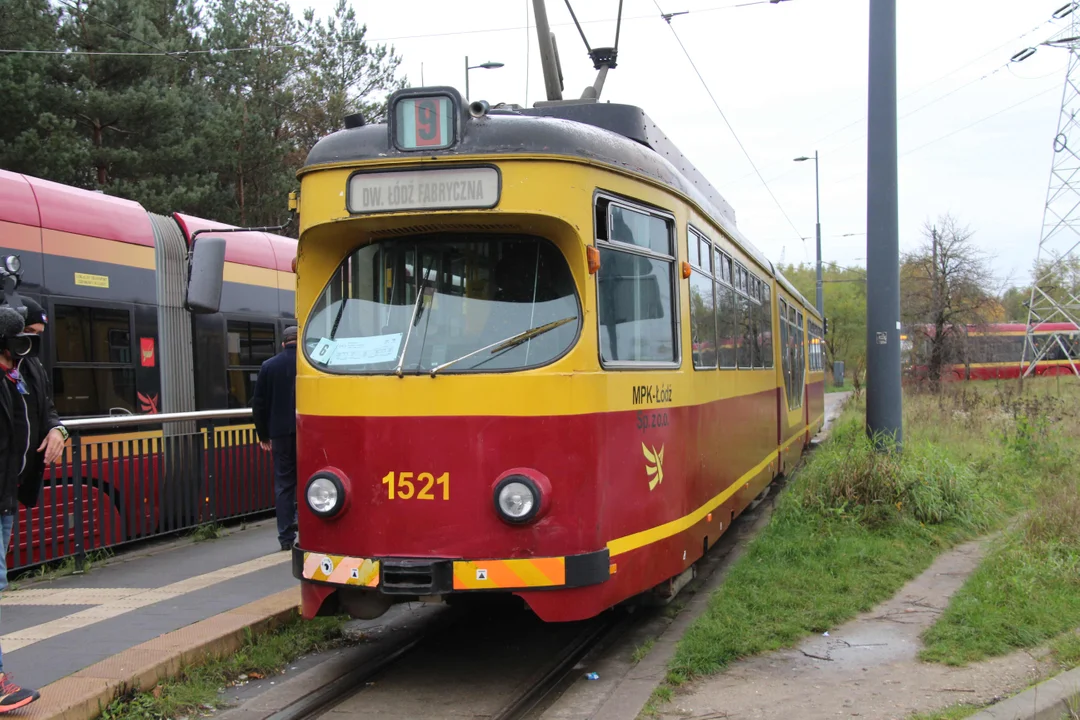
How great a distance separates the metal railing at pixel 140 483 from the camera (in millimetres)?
7836

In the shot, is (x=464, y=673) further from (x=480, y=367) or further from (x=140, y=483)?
(x=140, y=483)

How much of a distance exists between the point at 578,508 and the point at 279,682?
199 cm

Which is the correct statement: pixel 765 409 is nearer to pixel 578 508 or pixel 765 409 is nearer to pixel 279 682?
pixel 578 508

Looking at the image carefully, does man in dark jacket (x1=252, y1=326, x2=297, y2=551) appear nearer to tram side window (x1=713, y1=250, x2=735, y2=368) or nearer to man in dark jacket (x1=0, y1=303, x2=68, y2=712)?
man in dark jacket (x1=0, y1=303, x2=68, y2=712)

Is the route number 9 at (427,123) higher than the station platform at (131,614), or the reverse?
the route number 9 at (427,123)

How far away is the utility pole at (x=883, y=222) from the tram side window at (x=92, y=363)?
7191 millimetres

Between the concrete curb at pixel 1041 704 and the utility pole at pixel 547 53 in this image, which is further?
the utility pole at pixel 547 53

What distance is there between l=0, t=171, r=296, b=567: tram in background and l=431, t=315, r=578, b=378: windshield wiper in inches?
99.1

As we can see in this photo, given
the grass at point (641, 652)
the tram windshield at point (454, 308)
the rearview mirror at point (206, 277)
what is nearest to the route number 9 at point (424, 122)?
the tram windshield at point (454, 308)

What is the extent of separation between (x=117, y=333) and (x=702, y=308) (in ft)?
18.0

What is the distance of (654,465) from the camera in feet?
19.2

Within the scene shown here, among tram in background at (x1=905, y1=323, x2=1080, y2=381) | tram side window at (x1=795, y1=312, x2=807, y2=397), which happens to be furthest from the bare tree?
tram side window at (x1=795, y1=312, x2=807, y2=397)

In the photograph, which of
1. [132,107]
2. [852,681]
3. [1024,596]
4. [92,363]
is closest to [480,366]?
[852,681]

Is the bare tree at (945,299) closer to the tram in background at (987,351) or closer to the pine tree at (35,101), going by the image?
the tram in background at (987,351)
